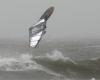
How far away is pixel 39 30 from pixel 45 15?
453 centimetres

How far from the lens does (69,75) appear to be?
185 ft

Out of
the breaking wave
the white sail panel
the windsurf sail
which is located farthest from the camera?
the breaking wave

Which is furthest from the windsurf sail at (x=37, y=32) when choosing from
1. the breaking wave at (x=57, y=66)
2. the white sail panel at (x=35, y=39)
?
the breaking wave at (x=57, y=66)

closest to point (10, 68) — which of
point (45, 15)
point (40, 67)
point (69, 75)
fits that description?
point (40, 67)

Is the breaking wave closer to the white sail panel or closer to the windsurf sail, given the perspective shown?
the windsurf sail

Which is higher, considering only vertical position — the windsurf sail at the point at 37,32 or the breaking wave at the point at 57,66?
the breaking wave at the point at 57,66

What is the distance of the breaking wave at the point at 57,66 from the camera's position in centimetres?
5809

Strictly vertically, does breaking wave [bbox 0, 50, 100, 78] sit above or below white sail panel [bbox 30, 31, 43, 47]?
above

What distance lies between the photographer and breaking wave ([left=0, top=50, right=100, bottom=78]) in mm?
58094

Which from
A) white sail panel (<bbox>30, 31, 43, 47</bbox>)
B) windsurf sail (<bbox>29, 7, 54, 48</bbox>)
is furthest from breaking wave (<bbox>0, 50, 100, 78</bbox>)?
white sail panel (<bbox>30, 31, 43, 47</bbox>)

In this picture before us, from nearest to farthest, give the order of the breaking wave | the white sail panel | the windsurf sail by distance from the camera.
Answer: the white sail panel
the windsurf sail
the breaking wave

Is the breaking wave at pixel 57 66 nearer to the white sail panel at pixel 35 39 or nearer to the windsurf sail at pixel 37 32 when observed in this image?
the windsurf sail at pixel 37 32

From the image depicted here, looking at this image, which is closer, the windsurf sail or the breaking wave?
the windsurf sail

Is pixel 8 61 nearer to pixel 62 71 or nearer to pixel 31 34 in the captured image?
pixel 62 71
